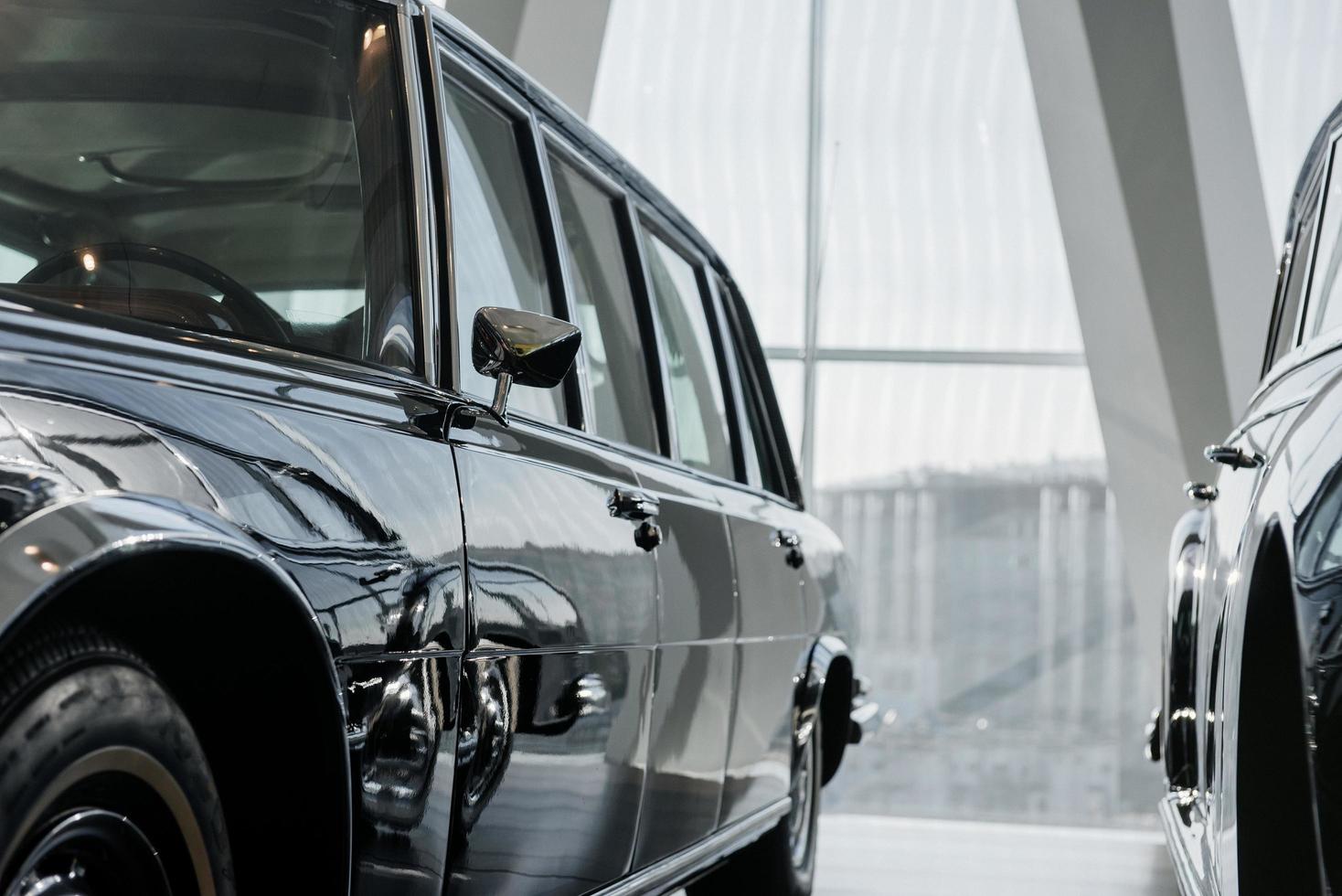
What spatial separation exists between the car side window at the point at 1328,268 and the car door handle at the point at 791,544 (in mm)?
1700

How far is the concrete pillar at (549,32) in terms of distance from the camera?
8.45 m

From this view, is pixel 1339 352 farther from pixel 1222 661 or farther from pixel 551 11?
pixel 551 11

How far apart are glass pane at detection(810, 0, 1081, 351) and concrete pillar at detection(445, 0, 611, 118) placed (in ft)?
8.38

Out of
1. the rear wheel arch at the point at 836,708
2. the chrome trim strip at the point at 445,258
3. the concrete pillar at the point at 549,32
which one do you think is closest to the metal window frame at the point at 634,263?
the chrome trim strip at the point at 445,258

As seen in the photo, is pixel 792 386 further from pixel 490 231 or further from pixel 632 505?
pixel 490 231

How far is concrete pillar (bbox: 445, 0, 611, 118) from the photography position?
27.7 ft

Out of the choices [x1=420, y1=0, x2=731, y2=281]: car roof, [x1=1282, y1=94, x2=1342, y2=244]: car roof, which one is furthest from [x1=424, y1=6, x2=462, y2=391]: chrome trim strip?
[x1=1282, y1=94, x2=1342, y2=244]: car roof

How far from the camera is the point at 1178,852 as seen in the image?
310cm

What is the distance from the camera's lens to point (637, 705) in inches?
108

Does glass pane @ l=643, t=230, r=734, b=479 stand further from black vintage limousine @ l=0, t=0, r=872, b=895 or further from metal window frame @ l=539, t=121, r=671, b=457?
black vintage limousine @ l=0, t=0, r=872, b=895

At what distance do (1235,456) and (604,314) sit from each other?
52.9 inches

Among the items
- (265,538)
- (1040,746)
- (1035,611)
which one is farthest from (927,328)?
(265,538)

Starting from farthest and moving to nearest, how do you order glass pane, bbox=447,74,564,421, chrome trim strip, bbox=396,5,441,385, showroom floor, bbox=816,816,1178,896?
showroom floor, bbox=816,816,1178,896 → glass pane, bbox=447,74,564,421 → chrome trim strip, bbox=396,5,441,385

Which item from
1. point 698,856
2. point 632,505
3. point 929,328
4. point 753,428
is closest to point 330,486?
point 632,505
